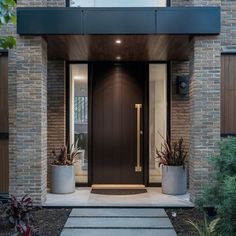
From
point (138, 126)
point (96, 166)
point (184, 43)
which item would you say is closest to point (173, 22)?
point (184, 43)

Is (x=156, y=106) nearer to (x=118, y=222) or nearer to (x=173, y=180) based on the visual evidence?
(x=173, y=180)

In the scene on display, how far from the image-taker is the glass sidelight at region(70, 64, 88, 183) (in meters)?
8.01

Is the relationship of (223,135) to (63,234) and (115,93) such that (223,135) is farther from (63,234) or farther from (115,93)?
(63,234)

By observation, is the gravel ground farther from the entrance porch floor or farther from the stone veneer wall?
the stone veneer wall

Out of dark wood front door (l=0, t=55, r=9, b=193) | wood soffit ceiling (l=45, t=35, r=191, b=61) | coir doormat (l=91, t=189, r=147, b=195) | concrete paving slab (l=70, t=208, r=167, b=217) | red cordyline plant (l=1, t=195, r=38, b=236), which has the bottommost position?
concrete paving slab (l=70, t=208, r=167, b=217)

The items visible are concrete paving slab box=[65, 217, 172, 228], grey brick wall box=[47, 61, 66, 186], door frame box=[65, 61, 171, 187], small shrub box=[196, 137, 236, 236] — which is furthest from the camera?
door frame box=[65, 61, 171, 187]

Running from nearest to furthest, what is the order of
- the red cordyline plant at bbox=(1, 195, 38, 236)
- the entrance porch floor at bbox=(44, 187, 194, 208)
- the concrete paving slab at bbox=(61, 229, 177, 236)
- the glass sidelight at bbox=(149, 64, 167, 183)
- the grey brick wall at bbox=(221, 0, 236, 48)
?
1. the concrete paving slab at bbox=(61, 229, 177, 236)
2. the red cordyline plant at bbox=(1, 195, 38, 236)
3. the entrance porch floor at bbox=(44, 187, 194, 208)
4. the grey brick wall at bbox=(221, 0, 236, 48)
5. the glass sidelight at bbox=(149, 64, 167, 183)

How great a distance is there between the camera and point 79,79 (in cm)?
805

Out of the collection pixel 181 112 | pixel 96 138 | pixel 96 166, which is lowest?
pixel 96 166

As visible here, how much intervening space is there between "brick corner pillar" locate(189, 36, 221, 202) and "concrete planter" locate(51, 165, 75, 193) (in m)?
2.53

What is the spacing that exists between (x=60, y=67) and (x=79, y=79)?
52 centimetres

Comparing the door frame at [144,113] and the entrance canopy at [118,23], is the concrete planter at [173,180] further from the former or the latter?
the entrance canopy at [118,23]

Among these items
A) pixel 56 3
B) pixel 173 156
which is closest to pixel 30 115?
pixel 56 3

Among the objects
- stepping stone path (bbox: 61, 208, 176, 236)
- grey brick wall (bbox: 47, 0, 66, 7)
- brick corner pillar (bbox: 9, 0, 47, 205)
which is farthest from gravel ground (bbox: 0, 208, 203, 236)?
grey brick wall (bbox: 47, 0, 66, 7)
